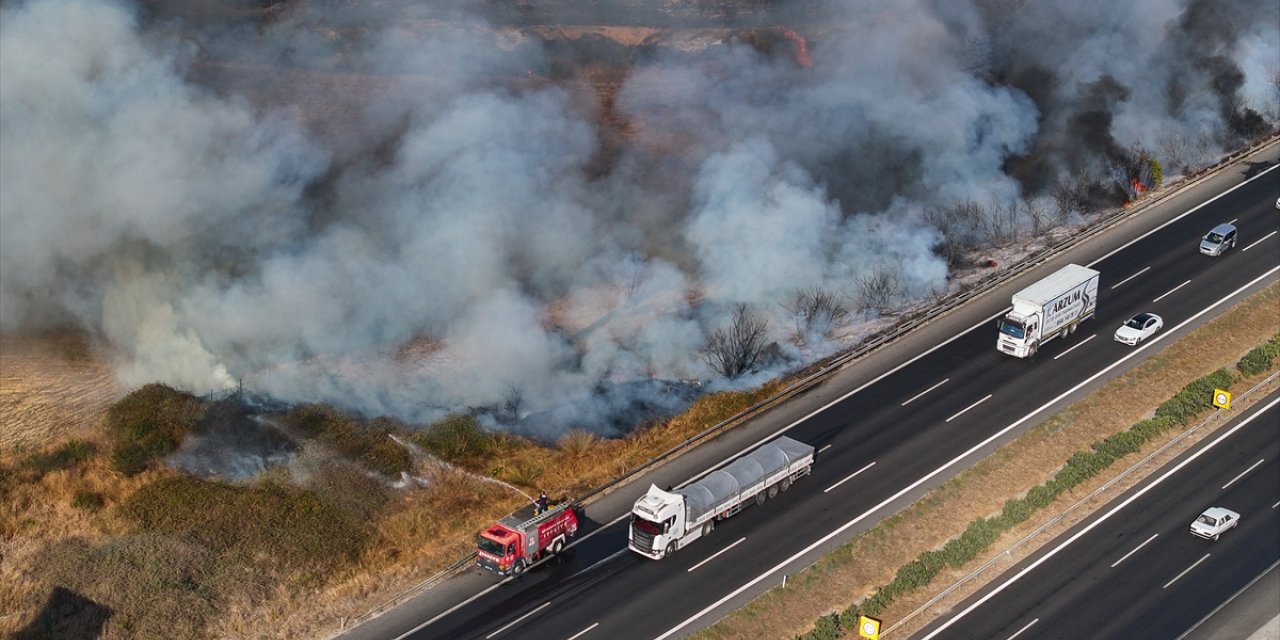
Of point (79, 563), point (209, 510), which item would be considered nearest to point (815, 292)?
point (209, 510)

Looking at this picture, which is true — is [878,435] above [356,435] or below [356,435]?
below

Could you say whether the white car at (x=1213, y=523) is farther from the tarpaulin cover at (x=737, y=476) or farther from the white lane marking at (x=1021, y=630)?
the tarpaulin cover at (x=737, y=476)

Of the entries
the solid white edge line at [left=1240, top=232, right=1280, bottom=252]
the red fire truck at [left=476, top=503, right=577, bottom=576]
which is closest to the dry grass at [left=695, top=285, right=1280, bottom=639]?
the solid white edge line at [left=1240, top=232, right=1280, bottom=252]

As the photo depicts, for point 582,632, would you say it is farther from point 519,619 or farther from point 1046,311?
point 1046,311

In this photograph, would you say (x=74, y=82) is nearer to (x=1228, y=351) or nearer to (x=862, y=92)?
(x=862, y=92)

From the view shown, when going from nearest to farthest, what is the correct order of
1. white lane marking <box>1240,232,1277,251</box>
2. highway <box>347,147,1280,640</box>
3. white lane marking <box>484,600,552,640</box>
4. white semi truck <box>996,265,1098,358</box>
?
white lane marking <box>484,600,552,640</box>, highway <box>347,147,1280,640</box>, white semi truck <box>996,265,1098,358</box>, white lane marking <box>1240,232,1277,251</box>

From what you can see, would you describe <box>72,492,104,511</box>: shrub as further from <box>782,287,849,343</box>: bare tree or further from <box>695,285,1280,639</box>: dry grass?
<box>782,287,849,343</box>: bare tree

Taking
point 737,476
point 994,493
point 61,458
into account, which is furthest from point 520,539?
point 61,458
